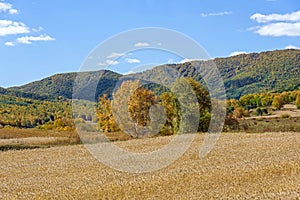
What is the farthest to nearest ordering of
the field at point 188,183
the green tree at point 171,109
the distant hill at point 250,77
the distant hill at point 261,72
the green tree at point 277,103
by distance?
the distant hill at point 261,72
the distant hill at point 250,77
the green tree at point 277,103
the green tree at point 171,109
the field at point 188,183

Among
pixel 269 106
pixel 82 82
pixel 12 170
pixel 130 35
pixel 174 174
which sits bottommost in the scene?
pixel 269 106

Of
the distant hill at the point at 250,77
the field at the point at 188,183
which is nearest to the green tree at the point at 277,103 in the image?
the distant hill at the point at 250,77

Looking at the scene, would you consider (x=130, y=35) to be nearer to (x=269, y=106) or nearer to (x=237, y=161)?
(x=237, y=161)

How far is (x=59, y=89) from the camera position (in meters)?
137

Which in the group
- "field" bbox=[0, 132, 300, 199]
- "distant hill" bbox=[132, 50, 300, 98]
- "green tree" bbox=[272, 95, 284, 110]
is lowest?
"green tree" bbox=[272, 95, 284, 110]

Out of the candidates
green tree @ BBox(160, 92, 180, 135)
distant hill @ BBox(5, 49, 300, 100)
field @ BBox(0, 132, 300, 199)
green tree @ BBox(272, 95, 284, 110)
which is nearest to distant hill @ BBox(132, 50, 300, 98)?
distant hill @ BBox(5, 49, 300, 100)

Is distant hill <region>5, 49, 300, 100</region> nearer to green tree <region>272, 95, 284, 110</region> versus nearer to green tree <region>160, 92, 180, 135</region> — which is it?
green tree <region>272, 95, 284, 110</region>

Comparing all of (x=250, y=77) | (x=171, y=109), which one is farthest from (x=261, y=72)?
(x=171, y=109)

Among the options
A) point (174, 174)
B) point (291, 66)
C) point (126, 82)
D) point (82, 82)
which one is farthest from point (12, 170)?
point (291, 66)

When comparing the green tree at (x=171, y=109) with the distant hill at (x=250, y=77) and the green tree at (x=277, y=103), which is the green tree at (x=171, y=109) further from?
the distant hill at (x=250, y=77)

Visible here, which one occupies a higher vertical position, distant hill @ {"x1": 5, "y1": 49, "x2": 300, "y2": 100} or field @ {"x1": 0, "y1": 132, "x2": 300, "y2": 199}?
field @ {"x1": 0, "y1": 132, "x2": 300, "y2": 199}

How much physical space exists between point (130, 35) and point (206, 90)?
25013 millimetres

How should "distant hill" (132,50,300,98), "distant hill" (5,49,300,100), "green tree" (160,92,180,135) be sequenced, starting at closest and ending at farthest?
1. "green tree" (160,92,180,135)
2. "distant hill" (5,49,300,100)
3. "distant hill" (132,50,300,98)

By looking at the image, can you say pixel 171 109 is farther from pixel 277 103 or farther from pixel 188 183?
pixel 277 103
